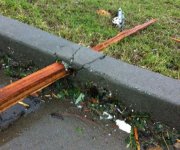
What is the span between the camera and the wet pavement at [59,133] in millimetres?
2730

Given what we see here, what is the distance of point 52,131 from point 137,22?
87.9 inches

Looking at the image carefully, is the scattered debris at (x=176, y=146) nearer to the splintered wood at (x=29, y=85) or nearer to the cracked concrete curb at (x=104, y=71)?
the cracked concrete curb at (x=104, y=71)

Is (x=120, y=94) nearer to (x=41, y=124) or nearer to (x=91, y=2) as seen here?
(x=41, y=124)

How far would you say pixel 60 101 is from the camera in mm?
3139

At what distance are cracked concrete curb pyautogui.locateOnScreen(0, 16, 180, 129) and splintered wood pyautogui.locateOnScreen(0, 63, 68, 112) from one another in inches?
5.3

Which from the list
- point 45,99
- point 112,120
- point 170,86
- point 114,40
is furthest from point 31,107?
point 114,40

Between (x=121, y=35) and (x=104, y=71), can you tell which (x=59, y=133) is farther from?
(x=121, y=35)

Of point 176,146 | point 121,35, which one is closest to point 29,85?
point 176,146

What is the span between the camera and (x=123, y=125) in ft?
9.62

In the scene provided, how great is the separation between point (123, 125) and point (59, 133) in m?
0.47

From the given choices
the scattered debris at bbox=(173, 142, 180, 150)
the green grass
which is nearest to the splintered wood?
the green grass

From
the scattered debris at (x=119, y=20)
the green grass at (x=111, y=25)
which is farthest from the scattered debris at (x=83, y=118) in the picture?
the scattered debris at (x=119, y=20)

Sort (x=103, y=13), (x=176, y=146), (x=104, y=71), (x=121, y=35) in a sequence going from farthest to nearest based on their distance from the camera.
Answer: (x=103, y=13) < (x=121, y=35) < (x=104, y=71) < (x=176, y=146)

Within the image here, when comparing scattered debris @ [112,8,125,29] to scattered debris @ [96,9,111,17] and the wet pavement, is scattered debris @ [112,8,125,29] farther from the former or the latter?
the wet pavement
